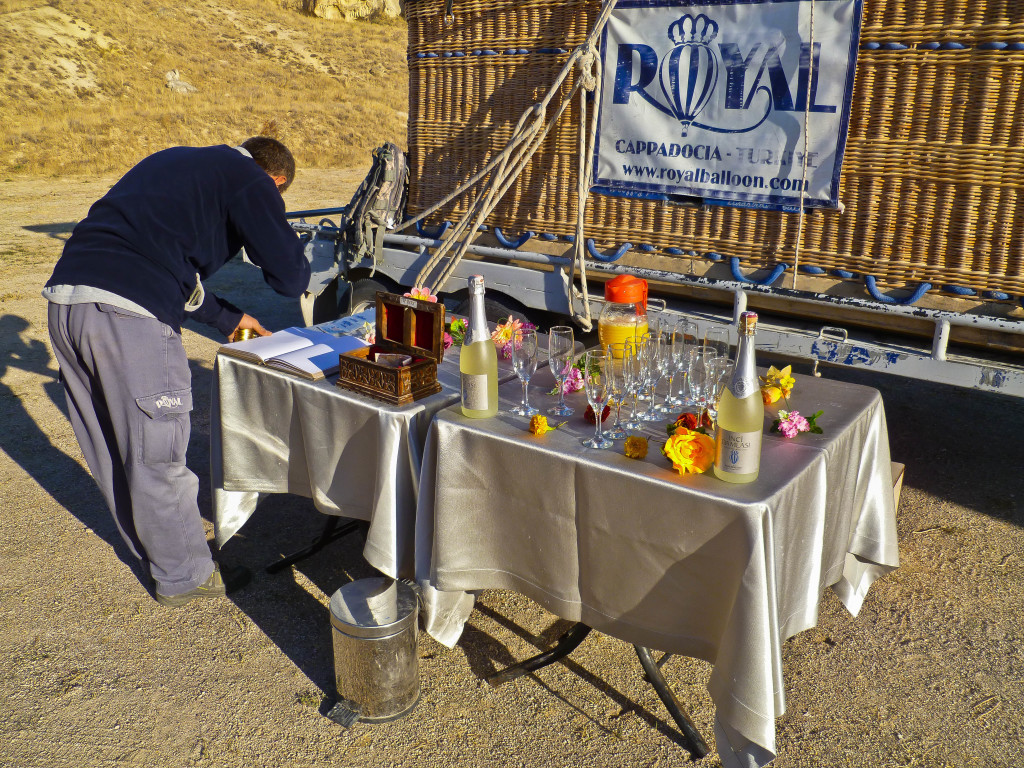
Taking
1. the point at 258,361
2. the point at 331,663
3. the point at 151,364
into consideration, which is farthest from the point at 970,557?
the point at 151,364

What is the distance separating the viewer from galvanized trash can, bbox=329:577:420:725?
276cm

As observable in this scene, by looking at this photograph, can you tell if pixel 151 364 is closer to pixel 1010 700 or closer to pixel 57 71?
pixel 1010 700

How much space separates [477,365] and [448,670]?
1.26 meters

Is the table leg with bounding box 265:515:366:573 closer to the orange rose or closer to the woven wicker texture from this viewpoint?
the orange rose

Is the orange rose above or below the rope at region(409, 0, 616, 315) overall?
below

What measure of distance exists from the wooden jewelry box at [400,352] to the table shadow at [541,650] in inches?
41.9

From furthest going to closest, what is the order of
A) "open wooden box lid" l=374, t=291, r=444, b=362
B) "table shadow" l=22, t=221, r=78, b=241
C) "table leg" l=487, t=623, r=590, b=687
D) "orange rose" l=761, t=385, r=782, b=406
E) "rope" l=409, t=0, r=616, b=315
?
"table shadow" l=22, t=221, r=78, b=241
"rope" l=409, t=0, r=616, b=315
"table leg" l=487, t=623, r=590, b=687
"open wooden box lid" l=374, t=291, r=444, b=362
"orange rose" l=761, t=385, r=782, b=406

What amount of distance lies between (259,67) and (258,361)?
31331mm

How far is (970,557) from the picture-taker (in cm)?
387

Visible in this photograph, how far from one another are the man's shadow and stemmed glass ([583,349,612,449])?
2371 mm

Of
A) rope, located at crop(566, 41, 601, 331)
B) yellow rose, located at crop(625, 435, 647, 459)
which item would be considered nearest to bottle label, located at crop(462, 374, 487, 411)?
yellow rose, located at crop(625, 435, 647, 459)

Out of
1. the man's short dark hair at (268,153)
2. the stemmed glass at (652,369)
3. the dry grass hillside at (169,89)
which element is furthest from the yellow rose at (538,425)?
the dry grass hillside at (169,89)

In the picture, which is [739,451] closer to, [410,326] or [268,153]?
[410,326]

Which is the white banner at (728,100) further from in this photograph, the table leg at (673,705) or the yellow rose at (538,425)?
the table leg at (673,705)
